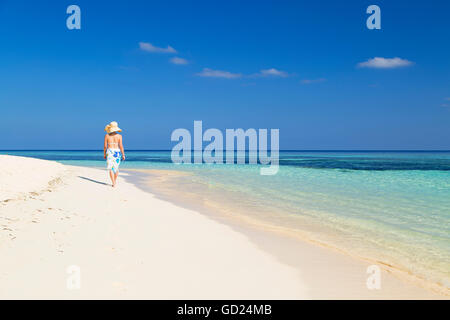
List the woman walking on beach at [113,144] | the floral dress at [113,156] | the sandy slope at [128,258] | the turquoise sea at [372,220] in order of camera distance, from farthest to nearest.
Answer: the floral dress at [113,156]
the woman walking on beach at [113,144]
the turquoise sea at [372,220]
the sandy slope at [128,258]

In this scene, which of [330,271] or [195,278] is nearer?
[195,278]

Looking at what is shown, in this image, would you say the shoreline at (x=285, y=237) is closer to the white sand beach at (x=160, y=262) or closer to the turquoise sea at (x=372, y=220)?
the white sand beach at (x=160, y=262)

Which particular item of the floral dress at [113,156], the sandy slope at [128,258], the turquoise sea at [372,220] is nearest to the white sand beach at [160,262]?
the sandy slope at [128,258]

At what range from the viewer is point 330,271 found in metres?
4.53

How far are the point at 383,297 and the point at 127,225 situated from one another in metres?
4.72

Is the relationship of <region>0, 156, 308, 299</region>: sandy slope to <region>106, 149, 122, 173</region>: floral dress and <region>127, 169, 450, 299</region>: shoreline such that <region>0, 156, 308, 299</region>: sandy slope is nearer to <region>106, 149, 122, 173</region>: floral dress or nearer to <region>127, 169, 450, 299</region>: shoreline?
<region>127, 169, 450, 299</region>: shoreline

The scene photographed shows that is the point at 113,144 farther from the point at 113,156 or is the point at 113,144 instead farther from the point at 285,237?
the point at 285,237

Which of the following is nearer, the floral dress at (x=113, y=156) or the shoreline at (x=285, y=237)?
the shoreline at (x=285, y=237)

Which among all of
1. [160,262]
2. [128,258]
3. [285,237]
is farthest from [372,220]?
[128,258]

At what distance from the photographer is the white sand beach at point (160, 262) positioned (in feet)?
11.7

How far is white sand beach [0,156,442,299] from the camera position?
11.7 ft

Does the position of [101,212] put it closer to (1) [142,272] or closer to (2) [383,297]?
(1) [142,272]

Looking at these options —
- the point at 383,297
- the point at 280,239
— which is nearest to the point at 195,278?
the point at 383,297

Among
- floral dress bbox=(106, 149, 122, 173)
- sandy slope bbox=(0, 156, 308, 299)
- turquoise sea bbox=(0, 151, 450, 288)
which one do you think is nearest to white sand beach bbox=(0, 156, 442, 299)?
sandy slope bbox=(0, 156, 308, 299)
